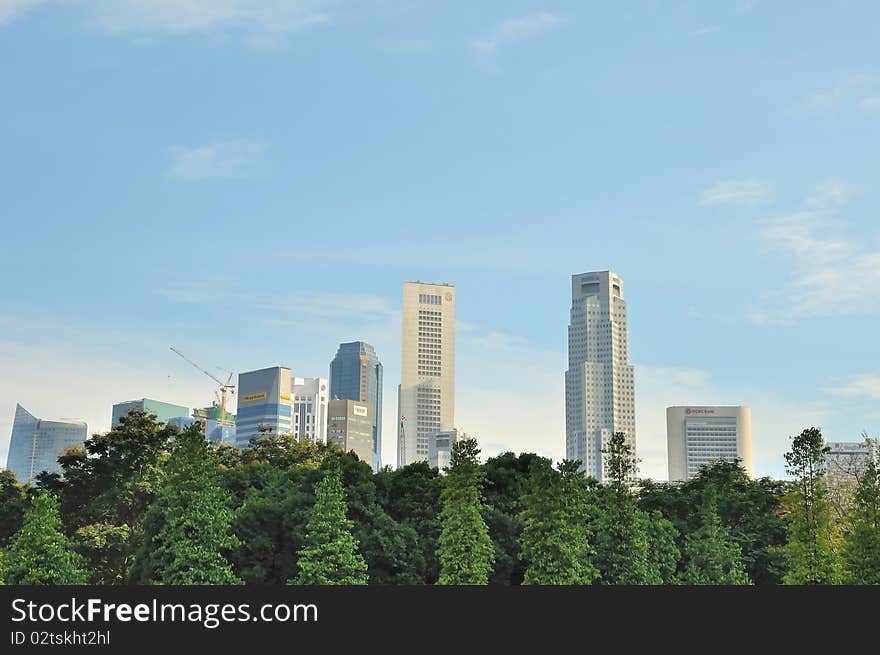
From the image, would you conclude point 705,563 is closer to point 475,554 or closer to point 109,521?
point 475,554

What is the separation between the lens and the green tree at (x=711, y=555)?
68.2 m

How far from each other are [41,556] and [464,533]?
926 inches

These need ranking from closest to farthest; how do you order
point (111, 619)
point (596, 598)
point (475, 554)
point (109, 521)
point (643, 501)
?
point (111, 619) < point (596, 598) < point (475, 554) < point (109, 521) < point (643, 501)

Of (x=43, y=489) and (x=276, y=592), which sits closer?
(x=276, y=592)

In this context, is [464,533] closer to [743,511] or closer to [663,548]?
[663,548]

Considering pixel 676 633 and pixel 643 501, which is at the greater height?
pixel 643 501

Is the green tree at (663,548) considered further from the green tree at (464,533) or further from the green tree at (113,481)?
the green tree at (113,481)

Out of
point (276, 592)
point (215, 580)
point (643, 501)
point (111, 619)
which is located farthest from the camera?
point (643, 501)

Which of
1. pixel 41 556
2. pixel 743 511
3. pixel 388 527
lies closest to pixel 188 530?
pixel 41 556

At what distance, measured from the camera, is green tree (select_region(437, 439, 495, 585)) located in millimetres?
62938

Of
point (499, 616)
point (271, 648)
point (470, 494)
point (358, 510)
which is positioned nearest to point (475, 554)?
point (470, 494)

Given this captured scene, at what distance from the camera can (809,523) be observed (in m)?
64.5

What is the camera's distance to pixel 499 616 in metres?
44.4

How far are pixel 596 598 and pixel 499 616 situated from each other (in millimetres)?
4421
